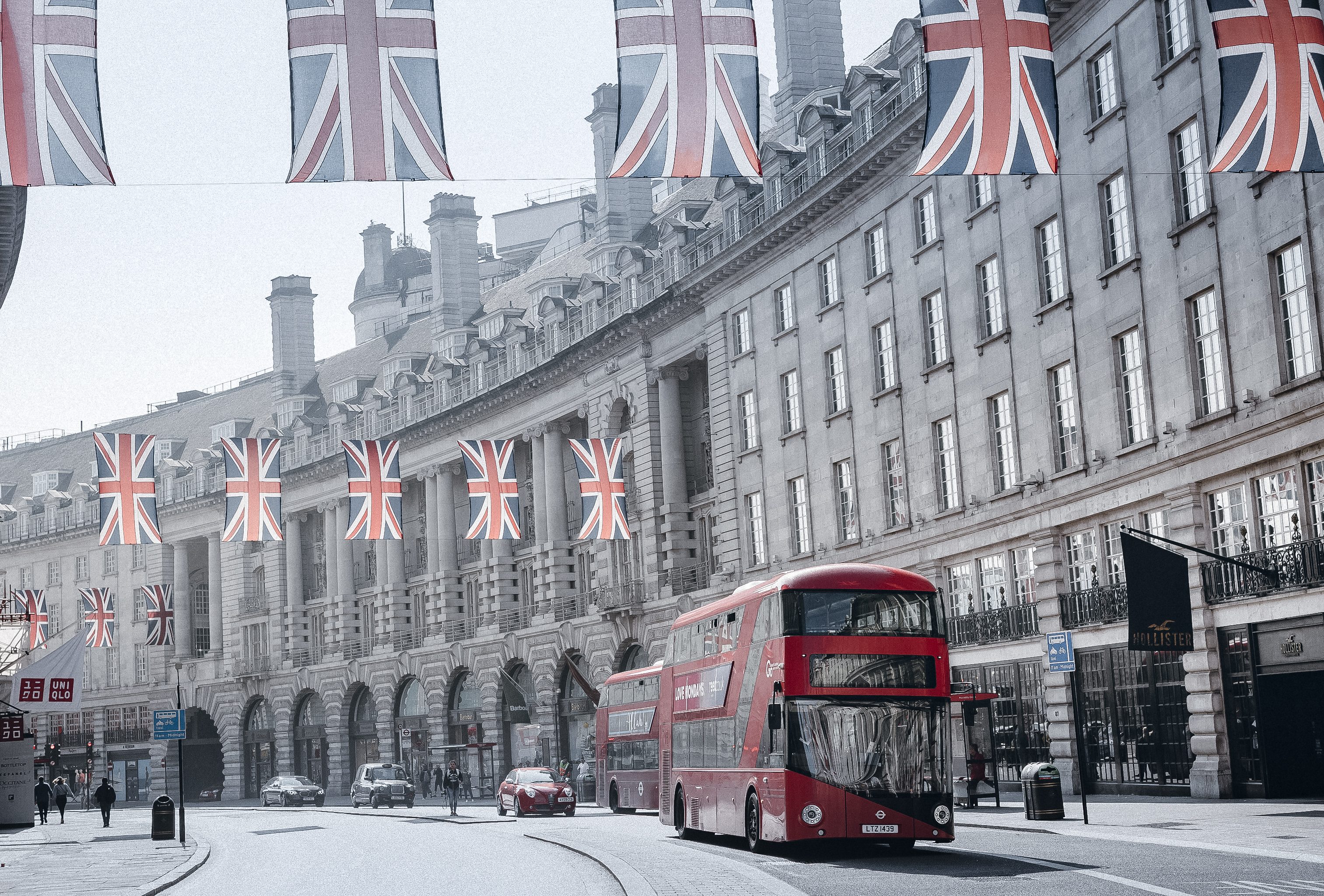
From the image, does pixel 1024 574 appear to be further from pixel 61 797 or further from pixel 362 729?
pixel 362 729

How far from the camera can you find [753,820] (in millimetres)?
26250

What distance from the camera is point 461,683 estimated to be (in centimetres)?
7644

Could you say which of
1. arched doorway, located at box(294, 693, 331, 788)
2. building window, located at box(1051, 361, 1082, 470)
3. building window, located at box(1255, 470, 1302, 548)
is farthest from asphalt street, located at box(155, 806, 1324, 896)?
arched doorway, located at box(294, 693, 331, 788)

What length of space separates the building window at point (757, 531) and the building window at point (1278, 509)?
22991 millimetres

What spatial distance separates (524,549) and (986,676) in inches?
1299

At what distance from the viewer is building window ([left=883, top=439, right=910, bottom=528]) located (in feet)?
149

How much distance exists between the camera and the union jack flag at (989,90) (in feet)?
68.0

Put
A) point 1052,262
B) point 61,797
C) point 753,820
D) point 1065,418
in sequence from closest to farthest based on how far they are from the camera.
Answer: point 753,820
point 1065,418
point 1052,262
point 61,797

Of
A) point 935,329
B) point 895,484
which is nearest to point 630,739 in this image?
point 895,484

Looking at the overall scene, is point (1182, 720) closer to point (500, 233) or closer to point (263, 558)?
point (263, 558)

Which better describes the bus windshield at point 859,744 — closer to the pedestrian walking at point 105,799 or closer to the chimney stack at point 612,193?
the pedestrian walking at point 105,799

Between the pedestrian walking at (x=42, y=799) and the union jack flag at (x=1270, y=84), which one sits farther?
the pedestrian walking at (x=42, y=799)

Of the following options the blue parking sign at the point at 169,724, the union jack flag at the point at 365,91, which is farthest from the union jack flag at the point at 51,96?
the blue parking sign at the point at 169,724

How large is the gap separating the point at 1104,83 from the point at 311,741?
64.4m
